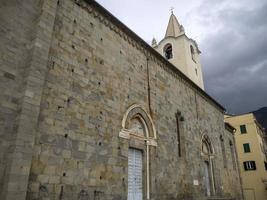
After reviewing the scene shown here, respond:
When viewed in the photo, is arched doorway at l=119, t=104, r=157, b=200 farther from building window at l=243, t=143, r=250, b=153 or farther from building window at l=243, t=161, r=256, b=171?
building window at l=243, t=143, r=250, b=153

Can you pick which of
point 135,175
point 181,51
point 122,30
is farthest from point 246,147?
point 122,30

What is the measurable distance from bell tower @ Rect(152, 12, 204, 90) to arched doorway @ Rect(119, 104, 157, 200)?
1416 centimetres

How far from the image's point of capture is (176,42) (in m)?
24.3

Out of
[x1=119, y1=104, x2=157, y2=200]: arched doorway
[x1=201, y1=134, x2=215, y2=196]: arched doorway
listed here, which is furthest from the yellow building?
[x1=119, y1=104, x2=157, y2=200]: arched doorway

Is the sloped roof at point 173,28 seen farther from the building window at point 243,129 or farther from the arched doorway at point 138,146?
the arched doorway at point 138,146

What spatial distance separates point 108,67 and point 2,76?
12.2 ft

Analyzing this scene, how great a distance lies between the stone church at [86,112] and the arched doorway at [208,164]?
146 centimetres

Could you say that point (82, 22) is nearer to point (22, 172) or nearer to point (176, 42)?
point (22, 172)

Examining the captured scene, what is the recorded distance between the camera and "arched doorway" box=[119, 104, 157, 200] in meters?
8.35

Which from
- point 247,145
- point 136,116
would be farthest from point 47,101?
point 247,145

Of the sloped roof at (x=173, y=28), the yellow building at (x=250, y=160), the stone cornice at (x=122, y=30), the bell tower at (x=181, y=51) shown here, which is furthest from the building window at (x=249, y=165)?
the stone cornice at (x=122, y=30)

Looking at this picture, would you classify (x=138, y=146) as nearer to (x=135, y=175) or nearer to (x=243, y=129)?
(x=135, y=175)

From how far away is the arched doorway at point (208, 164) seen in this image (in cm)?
1392

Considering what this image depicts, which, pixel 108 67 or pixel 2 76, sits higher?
pixel 108 67
